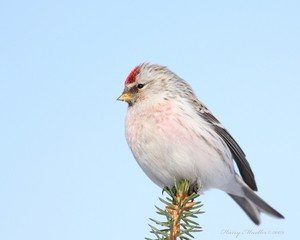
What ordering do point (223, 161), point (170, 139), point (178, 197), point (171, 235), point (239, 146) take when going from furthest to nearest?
point (239, 146)
point (223, 161)
point (170, 139)
point (178, 197)
point (171, 235)

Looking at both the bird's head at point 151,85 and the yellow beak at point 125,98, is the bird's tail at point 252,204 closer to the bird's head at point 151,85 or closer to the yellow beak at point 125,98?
the bird's head at point 151,85

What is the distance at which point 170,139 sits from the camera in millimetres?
5680

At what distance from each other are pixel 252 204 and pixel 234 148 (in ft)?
2.85

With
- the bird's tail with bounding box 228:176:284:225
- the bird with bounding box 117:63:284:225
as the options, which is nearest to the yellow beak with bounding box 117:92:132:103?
the bird with bounding box 117:63:284:225

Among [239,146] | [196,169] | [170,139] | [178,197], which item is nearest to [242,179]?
[239,146]

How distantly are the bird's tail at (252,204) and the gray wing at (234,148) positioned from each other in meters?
0.09

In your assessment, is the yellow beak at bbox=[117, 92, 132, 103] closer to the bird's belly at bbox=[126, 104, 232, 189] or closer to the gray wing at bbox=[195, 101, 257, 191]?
the bird's belly at bbox=[126, 104, 232, 189]

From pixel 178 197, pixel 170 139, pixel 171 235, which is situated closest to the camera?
pixel 171 235

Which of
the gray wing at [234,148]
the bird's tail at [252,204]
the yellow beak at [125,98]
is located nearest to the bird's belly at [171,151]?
the yellow beak at [125,98]

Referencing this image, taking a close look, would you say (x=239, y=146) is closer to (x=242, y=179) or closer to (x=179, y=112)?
(x=242, y=179)

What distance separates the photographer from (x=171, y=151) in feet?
18.7

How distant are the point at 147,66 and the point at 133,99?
52 centimetres

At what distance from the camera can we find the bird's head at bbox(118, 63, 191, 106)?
20.5 feet

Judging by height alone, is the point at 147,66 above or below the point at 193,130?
above
